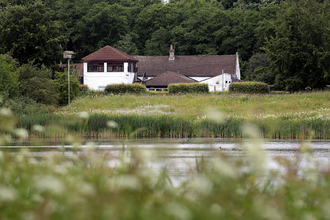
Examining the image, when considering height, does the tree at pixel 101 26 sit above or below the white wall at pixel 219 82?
above

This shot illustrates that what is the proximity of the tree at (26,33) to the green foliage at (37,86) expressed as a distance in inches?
237

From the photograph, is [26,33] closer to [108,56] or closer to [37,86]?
[37,86]

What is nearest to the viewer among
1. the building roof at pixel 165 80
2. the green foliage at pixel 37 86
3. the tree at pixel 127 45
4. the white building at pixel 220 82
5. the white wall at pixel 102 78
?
the green foliage at pixel 37 86

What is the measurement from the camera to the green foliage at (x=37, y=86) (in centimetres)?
2828

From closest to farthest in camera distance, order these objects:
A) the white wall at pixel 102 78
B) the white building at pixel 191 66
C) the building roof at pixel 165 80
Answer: the building roof at pixel 165 80 → the white wall at pixel 102 78 → the white building at pixel 191 66

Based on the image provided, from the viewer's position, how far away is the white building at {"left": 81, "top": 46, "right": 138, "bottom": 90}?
57656 mm

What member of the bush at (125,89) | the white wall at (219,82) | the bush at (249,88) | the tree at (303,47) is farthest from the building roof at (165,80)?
the bush at (249,88)

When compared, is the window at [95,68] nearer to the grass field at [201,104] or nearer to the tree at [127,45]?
the tree at [127,45]

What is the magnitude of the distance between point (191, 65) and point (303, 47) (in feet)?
92.7

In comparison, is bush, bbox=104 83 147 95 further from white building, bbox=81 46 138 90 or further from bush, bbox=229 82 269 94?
white building, bbox=81 46 138 90

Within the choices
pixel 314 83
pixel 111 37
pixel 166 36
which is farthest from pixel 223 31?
pixel 314 83

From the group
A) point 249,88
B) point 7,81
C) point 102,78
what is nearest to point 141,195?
point 7,81

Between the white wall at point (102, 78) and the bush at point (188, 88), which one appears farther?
the white wall at point (102, 78)

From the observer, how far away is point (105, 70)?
5797 centimetres
